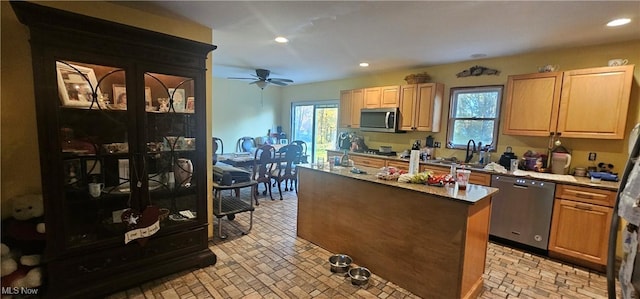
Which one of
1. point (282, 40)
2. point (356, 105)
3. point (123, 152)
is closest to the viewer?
point (123, 152)

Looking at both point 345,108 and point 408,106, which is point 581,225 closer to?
point 408,106

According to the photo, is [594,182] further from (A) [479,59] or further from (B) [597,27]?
(A) [479,59]

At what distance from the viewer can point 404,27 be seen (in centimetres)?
269

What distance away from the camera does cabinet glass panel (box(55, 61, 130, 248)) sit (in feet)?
6.46

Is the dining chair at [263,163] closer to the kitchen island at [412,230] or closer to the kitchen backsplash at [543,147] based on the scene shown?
the kitchen island at [412,230]

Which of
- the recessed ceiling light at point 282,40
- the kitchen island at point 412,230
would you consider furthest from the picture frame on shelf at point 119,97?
the kitchen island at point 412,230

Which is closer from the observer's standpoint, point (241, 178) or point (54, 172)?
point (54, 172)

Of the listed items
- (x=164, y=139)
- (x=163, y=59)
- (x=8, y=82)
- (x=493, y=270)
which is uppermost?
(x=163, y=59)

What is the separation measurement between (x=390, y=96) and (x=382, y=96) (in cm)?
16

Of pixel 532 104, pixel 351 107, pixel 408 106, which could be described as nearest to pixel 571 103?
pixel 532 104

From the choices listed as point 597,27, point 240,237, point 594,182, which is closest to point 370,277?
point 240,237

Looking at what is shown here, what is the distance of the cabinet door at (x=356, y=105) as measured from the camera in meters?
5.21

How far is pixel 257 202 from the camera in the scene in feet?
15.1

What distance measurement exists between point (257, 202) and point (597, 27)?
465 cm
